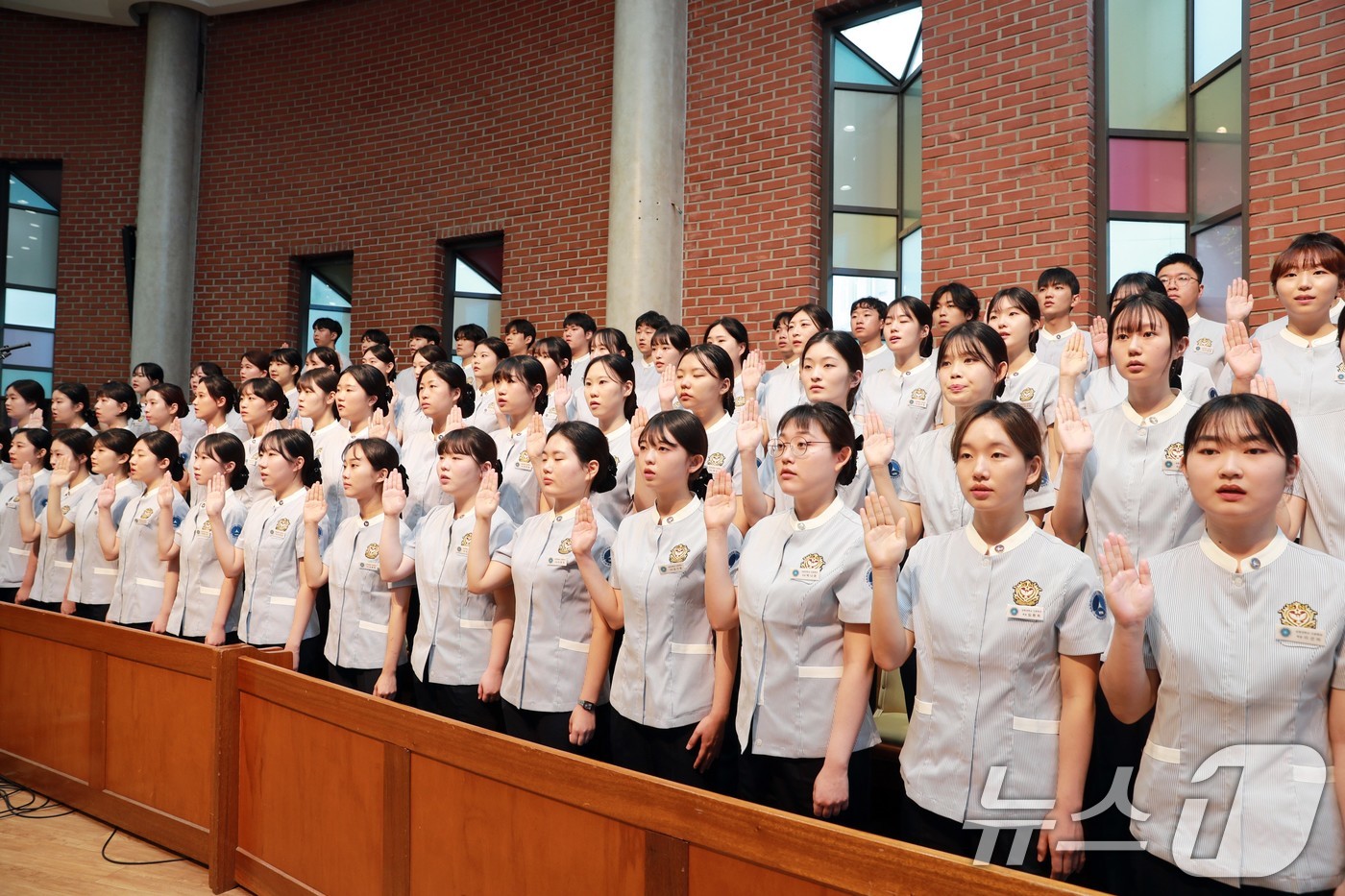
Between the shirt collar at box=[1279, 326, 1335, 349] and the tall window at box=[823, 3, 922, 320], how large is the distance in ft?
10.5

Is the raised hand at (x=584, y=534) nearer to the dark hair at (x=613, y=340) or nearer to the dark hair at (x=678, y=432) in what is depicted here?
the dark hair at (x=678, y=432)

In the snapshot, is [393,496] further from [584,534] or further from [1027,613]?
[1027,613]

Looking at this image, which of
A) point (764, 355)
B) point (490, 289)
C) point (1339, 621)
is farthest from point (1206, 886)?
point (490, 289)

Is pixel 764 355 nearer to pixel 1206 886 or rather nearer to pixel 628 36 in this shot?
pixel 628 36

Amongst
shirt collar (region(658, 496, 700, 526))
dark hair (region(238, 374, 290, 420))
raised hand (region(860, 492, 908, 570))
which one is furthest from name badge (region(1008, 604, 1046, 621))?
dark hair (region(238, 374, 290, 420))

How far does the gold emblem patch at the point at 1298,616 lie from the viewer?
1.74m

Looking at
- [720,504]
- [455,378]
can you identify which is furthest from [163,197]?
[720,504]

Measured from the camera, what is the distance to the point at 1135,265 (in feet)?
17.7

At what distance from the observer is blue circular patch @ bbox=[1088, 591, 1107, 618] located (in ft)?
6.62

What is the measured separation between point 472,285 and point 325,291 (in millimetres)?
1562

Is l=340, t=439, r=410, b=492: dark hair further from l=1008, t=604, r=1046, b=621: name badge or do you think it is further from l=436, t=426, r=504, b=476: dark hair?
l=1008, t=604, r=1046, b=621: name badge

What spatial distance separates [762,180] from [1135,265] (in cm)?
226

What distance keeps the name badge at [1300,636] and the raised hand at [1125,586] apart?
20 cm

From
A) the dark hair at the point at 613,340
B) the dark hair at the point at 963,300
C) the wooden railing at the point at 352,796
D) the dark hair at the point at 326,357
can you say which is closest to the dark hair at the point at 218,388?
the dark hair at the point at 326,357
